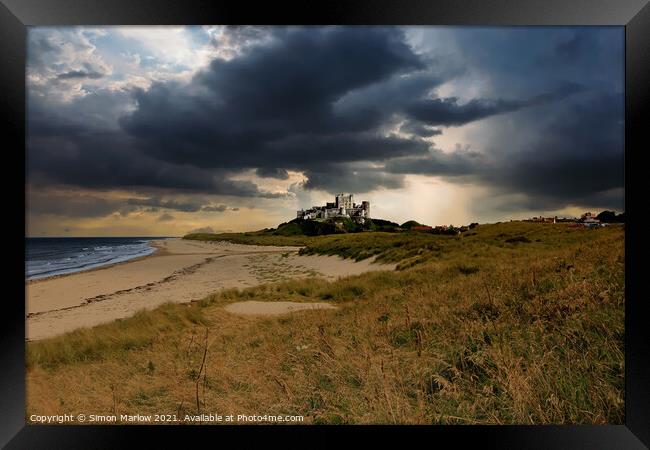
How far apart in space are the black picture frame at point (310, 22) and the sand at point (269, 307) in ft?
9.74

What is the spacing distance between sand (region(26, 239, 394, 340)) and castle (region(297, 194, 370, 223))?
1.77 metres

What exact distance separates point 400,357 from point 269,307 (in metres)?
3.59

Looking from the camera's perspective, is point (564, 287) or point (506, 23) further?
point (564, 287)

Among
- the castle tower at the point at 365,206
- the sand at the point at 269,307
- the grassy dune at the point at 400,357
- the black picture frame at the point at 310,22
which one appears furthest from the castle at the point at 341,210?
the black picture frame at the point at 310,22

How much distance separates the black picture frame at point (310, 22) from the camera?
2729 mm

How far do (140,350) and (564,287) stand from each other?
5613mm

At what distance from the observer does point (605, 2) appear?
8.91ft

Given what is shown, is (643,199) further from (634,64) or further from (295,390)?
(295,390)

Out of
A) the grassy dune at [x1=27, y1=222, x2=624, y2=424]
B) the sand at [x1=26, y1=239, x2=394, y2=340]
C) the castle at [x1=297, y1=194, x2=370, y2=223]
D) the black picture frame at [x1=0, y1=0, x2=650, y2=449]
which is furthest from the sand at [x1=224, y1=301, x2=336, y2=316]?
the black picture frame at [x1=0, y1=0, x2=650, y2=449]

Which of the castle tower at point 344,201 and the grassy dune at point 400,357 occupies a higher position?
the castle tower at point 344,201

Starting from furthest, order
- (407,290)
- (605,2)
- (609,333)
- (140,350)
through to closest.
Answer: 1. (407,290)
2. (140,350)
3. (609,333)
4. (605,2)

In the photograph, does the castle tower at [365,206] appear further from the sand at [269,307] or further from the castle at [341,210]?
the sand at [269,307]

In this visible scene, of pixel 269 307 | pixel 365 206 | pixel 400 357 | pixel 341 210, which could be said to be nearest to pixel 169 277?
pixel 269 307

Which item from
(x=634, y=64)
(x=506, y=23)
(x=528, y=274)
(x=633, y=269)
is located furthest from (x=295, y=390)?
(x=634, y=64)
